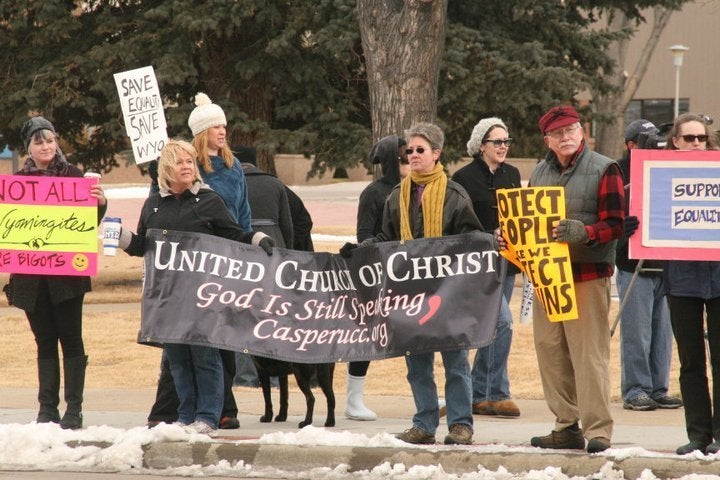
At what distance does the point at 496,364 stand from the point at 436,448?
2.04m

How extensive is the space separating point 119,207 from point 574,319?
31.1 metres

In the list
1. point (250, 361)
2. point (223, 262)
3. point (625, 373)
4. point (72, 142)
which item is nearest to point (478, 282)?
point (223, 262)

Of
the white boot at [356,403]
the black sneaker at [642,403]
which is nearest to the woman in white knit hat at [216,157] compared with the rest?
the white boot at [356,403]

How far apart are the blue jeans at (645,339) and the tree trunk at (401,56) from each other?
3.47 m

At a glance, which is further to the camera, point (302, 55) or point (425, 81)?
point (302, 55)

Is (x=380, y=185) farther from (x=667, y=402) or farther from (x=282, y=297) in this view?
(x=667, y=402)

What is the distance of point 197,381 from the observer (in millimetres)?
8523

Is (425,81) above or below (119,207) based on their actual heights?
above

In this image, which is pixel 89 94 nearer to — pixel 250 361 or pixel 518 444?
pixel 250 361

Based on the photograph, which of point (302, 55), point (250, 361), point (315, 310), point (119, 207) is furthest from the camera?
point (119, 207)

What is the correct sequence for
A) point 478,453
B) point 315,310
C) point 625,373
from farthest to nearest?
point 625,373 → point 315,310 → point 478,453

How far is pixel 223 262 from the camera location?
858 cm

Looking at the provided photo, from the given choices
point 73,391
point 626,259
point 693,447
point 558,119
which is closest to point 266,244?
point 73,391

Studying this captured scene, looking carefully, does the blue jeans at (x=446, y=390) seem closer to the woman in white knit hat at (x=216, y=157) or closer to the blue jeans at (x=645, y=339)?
the woman in white knit hat at (x=216, y=157)
